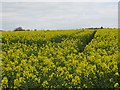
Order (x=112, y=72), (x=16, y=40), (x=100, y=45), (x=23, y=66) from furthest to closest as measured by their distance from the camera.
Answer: (x=16, y=40) < (x=100, y=45) < (x=23, y=66) < (x=112, y=72)

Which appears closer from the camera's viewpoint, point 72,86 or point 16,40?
point 72,86

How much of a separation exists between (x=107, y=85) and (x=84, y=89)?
408 mm

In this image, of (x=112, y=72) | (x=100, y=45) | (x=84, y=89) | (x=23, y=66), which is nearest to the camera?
(x=84, y=89)

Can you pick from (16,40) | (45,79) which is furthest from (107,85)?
(16,40)

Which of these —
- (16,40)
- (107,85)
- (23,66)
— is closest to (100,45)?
(23,66)

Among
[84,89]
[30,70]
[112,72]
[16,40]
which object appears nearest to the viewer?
[84,89]

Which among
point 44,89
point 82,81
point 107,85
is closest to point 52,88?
point 44,89

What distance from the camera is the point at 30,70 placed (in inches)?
228

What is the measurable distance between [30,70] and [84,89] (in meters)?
1.20

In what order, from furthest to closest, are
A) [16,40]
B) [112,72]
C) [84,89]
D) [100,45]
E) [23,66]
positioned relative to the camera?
[16,40]
[100,45]
[23,66]
[112,72]
[84,89]

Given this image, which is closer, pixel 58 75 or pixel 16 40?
pixel 58 75

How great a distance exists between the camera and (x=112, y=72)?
5.37 metres

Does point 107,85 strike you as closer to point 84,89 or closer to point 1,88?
point 84,89

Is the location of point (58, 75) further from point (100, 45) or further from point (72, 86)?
point (100, 45)
